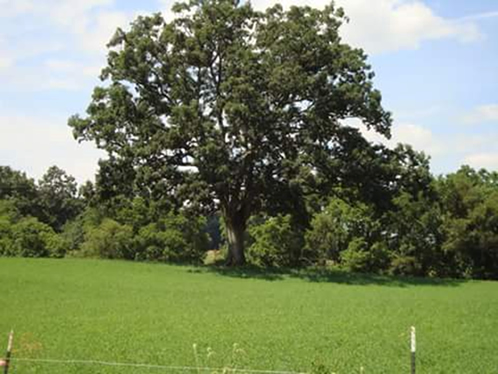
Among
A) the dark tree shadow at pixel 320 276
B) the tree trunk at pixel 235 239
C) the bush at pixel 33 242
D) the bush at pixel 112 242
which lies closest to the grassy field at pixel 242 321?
the dark tree shadow at pixel 320 276

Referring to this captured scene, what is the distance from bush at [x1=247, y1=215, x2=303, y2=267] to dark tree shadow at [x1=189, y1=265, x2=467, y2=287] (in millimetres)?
24874

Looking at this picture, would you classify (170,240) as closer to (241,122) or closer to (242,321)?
(241,122)

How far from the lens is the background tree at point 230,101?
124ft

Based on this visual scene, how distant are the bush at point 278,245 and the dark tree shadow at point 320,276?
24.9m

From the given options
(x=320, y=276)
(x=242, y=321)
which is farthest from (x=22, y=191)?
(x=242, y=321)

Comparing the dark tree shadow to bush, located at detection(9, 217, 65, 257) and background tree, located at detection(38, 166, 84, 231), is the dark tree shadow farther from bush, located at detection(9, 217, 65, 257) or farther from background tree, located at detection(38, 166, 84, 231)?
background tree, located at detection(38, 166, 84, 231)

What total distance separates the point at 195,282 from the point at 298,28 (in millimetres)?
17795

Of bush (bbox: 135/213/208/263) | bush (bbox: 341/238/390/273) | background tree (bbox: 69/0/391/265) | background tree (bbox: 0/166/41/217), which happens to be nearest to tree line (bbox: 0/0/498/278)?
background tree (bbox: 69/0/391/265)

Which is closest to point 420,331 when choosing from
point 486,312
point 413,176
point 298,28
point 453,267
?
point 486,312

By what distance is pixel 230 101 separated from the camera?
3797 cm

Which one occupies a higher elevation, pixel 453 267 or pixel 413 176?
pixel 413 176

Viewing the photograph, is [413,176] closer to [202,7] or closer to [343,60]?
Result: [343,60]

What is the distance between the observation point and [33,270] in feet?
116

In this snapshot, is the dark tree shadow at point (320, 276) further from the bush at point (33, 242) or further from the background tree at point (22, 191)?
the background tree at point (22, 191)
